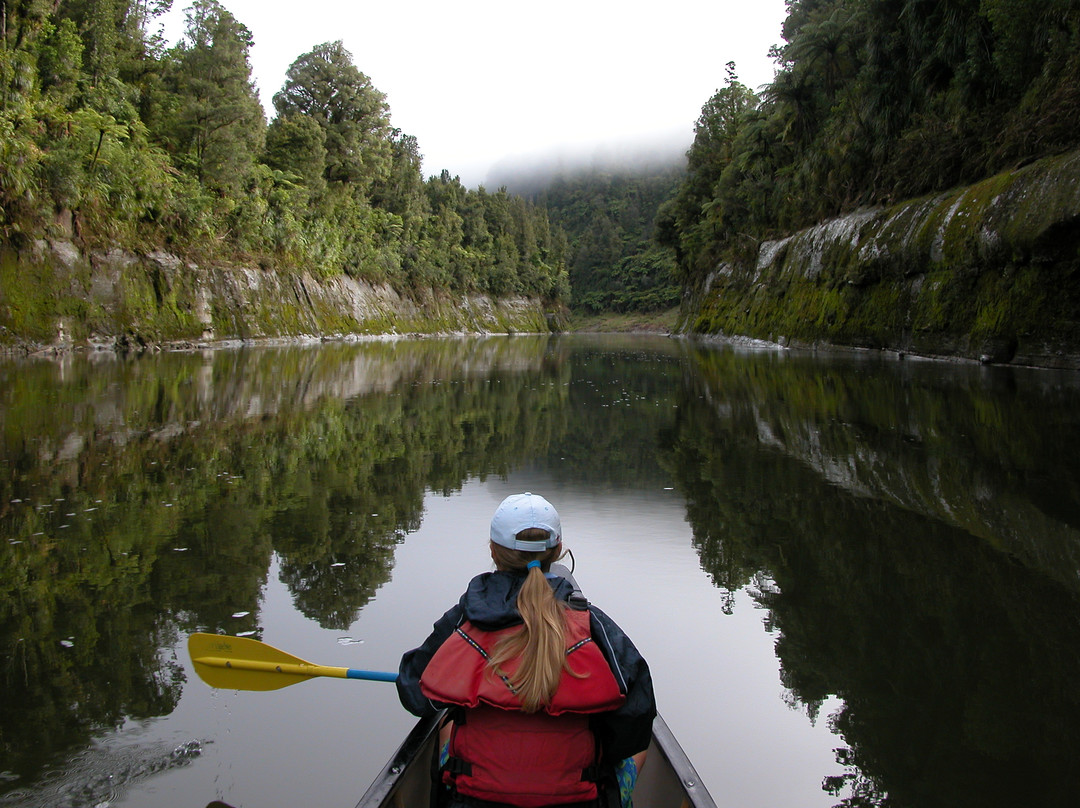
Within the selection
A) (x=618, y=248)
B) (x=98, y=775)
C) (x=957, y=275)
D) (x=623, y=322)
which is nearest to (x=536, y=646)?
(x=98, y=775)

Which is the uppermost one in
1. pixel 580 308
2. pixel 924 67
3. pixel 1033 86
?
pixel 924 67

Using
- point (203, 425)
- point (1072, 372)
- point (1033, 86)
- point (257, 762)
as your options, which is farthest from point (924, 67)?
point (257, 762)

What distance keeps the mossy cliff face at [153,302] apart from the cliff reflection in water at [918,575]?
22.2 meters

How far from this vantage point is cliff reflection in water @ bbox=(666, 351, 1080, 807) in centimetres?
313

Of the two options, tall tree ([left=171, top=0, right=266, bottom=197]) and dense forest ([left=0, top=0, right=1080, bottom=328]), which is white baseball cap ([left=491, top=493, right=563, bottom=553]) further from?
tall tree ([left=171, top=0, right=266, bottom=197])

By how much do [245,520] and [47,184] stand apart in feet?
80.0

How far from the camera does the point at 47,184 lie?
986 inches

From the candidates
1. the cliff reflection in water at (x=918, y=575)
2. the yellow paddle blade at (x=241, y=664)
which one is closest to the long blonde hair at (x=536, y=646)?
the yellow paddle blade at (x=241, y=664)

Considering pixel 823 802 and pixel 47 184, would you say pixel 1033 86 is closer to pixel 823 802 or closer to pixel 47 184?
pixel 823 802

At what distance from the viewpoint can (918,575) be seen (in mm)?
5070

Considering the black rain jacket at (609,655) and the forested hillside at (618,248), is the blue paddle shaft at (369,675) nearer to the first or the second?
the black rain jacket at (609,655)

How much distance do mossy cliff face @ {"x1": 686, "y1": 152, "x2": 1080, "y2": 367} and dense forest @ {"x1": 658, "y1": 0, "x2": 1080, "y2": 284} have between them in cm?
113

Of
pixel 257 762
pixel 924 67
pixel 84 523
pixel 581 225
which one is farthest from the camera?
pixel 581 225

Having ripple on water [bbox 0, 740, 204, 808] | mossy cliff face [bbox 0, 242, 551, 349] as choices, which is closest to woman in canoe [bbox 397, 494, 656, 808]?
ripple on water [bbox 0, 740, 204, 808]
